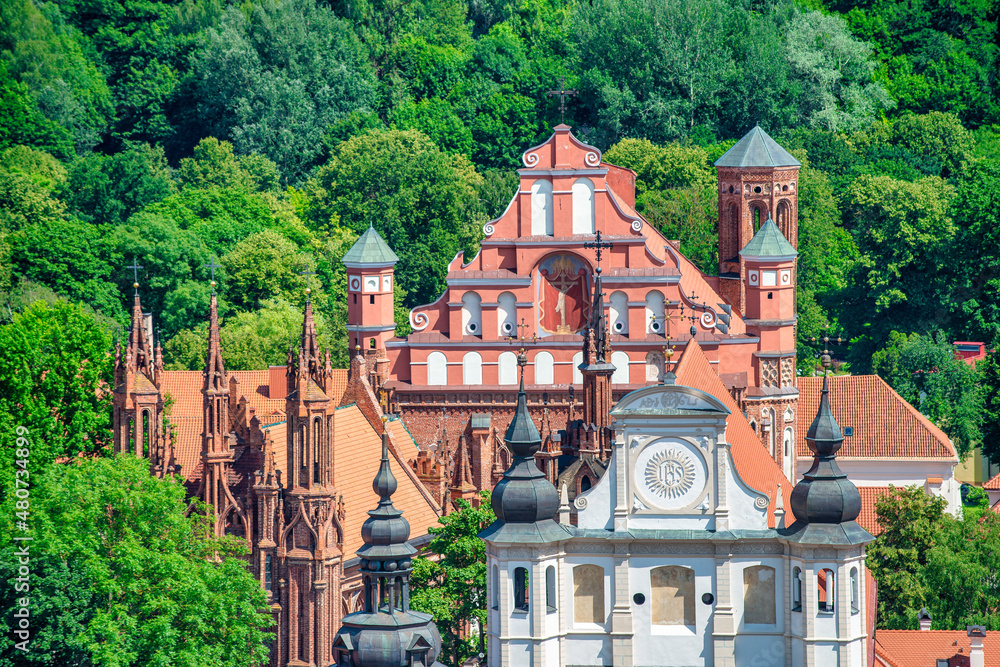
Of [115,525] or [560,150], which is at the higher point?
[560,150]

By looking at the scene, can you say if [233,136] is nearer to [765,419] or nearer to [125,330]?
[125,330]

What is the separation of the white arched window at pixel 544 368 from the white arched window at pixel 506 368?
80 centimetres

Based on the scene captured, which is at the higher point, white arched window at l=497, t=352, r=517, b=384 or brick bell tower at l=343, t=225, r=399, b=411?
brick bell tower at l=343, t=225, r=399, b=411

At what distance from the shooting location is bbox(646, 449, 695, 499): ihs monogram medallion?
Answer: 231 feet

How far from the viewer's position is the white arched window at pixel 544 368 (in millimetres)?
100562

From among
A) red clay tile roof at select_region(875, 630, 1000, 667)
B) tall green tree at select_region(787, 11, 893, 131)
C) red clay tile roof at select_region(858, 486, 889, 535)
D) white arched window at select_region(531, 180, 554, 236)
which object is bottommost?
red clay tile roof at select_region(875, 630, 1000, 667)

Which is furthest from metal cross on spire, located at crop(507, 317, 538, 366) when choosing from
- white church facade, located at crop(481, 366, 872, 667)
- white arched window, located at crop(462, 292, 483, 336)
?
white church facade, located at crop(481, 366, 872, 667)

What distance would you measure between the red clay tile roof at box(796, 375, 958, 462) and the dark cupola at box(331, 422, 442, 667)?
44721 millimetres

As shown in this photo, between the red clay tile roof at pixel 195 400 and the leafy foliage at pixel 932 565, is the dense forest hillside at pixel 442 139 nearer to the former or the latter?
the red clay tile roof at pixel 195 400

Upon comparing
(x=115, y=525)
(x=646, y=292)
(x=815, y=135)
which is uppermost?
(x=815, y=135)

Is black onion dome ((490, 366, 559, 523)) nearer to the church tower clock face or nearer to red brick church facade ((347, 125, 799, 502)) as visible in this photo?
the church tower clock face

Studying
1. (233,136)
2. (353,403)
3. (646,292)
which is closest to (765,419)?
(646,292)

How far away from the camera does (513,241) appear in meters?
102

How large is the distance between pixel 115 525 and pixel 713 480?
1621 cm
